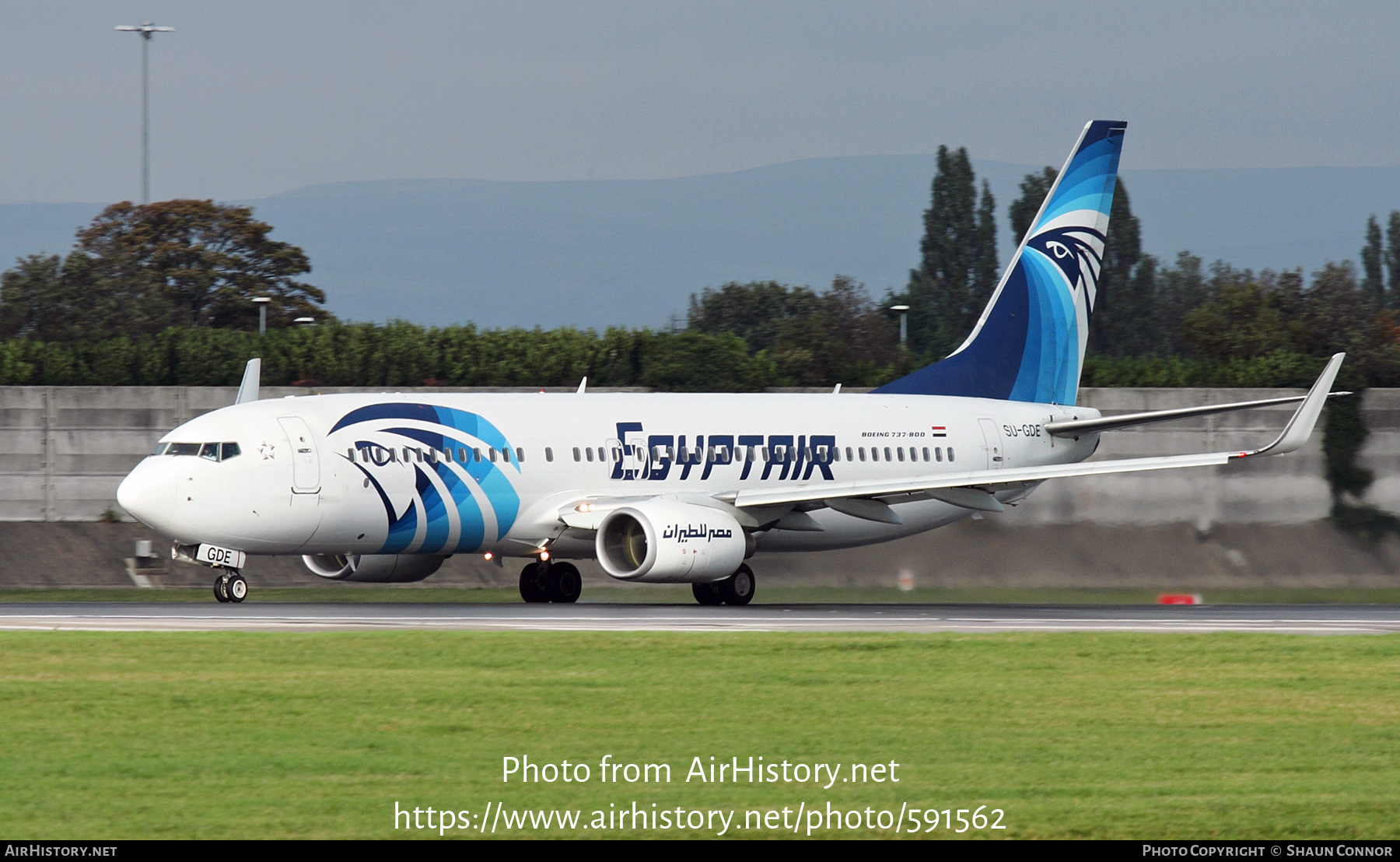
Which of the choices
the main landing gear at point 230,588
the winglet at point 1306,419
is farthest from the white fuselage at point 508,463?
the winglet at point 1306,419

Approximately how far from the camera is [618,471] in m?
31.4

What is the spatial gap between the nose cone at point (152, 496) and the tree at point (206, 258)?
61605 mm

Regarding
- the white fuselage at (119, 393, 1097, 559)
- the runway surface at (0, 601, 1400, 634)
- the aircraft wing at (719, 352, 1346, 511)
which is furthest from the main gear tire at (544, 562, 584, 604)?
the aircraft wing at (719, 352, 1346, 511)

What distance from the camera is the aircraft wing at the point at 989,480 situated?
29.6 m

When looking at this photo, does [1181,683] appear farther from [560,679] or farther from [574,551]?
[574,551]

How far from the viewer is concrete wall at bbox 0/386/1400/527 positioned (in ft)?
128

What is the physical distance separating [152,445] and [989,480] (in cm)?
1907

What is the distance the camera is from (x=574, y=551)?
3097 cm

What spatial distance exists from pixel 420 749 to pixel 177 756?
1578 millimetres

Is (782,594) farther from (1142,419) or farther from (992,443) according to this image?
(1142,419)

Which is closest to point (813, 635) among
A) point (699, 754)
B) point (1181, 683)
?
point (1181, 683)

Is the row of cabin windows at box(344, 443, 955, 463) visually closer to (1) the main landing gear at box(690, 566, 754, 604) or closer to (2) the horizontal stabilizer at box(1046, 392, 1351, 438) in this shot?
(1) the main landing gear at box(690, 566, 754, 604)

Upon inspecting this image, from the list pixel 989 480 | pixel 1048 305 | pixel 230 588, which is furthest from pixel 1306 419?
pixel 230 588

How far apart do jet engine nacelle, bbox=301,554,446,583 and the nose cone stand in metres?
4.00
